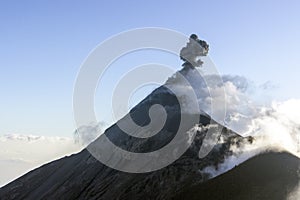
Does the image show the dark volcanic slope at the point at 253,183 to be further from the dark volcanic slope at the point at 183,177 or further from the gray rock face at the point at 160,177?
the gray rock face at the point at 160,177

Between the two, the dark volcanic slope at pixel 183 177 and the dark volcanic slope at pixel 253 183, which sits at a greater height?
the dark volcanic slope at pixel 183 177

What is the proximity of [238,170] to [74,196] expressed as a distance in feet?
258

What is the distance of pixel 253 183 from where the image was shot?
446ft

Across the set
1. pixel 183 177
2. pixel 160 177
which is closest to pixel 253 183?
pixel 183 177

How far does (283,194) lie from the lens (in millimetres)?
127938

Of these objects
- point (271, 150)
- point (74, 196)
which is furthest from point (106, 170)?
point (271, 150)

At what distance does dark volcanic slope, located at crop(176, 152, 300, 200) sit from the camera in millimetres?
129500

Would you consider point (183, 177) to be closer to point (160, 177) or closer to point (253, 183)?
point (160, 177)

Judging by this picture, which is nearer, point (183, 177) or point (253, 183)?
point (253, 183)

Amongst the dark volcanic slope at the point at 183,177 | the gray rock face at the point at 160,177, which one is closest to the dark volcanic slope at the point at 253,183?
the dark volcanic slope at the point at 183,177

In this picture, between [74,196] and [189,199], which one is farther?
[74,196]

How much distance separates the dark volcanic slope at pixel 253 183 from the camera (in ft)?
A: 425

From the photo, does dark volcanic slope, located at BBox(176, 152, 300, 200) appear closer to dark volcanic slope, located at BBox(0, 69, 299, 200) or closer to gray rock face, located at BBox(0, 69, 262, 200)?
dark volcanic slope, located at BBox(0, 69, 299, 200)

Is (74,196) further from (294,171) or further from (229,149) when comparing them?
(294,171)
